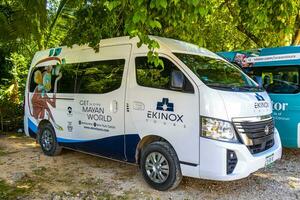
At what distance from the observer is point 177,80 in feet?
19.7

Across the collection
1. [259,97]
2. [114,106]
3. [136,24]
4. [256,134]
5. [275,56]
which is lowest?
[256,134]

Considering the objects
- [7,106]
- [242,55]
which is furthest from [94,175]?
[7,106]

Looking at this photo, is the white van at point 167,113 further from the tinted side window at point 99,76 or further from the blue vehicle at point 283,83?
the blue vehicle at point 283,83

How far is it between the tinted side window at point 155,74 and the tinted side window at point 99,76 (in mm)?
425

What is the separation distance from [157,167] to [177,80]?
4.74ft

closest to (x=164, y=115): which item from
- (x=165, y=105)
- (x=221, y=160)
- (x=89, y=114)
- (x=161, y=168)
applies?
(x=165, y=105)

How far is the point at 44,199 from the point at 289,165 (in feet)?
16.2

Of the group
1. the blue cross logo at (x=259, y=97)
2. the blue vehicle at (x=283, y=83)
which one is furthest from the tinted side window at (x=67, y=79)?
the blue vehicle at (x=283, y=83)

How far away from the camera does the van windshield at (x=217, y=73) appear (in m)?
6.08

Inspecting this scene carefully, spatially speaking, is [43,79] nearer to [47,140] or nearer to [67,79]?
[67,79]

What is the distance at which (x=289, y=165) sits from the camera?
7.98 meters

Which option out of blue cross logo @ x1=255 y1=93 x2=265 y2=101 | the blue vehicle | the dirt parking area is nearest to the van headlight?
blue cross logo @ x1=255 y1=93 x2=265 y2=101

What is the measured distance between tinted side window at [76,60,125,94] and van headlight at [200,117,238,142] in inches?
78.9

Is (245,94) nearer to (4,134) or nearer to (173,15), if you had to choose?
(173,15)
